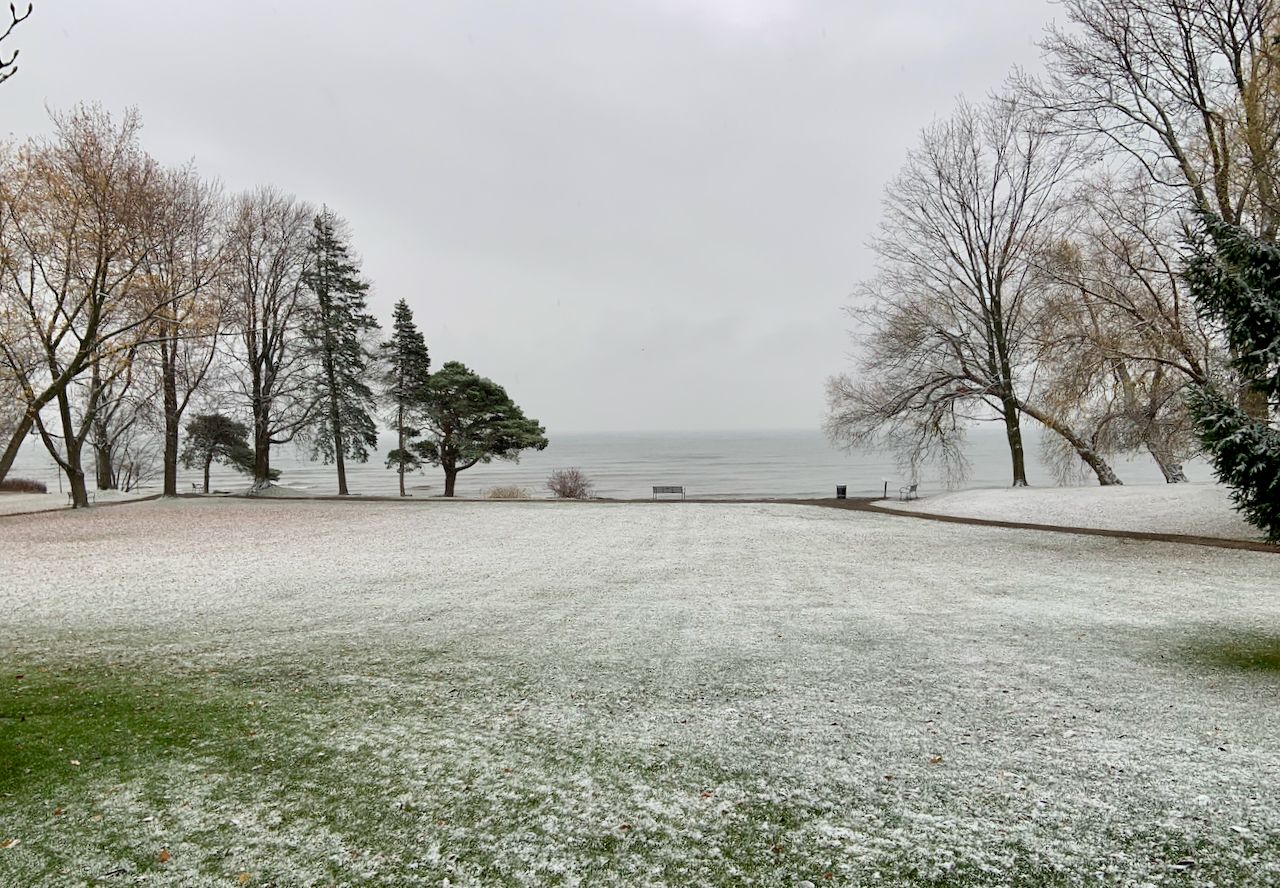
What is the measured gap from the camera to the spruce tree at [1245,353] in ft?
30.8

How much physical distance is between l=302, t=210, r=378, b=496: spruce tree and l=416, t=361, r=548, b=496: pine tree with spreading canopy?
2932 millimetres

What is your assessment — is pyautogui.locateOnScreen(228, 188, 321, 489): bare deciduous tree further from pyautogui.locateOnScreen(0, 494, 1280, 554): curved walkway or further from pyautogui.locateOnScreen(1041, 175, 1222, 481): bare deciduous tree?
pyautogui.locateOnScreen(1041, 175, 1222, 481): bare deciduous tree

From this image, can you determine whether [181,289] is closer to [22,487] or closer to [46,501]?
[46,501]

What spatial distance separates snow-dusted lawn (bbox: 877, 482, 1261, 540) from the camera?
611 inches

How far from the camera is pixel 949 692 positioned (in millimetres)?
5465

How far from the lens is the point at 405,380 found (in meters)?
33.8

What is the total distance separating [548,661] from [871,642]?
339 centimetres

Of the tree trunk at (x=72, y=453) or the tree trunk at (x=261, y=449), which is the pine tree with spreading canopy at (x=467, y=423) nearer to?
the tree trunk at (x=261, y=449)

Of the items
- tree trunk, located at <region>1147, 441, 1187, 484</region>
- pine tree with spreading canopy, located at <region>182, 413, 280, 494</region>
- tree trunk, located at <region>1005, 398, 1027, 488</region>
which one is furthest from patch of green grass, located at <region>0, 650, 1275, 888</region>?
pine tree with spreading canopy, located at <region>182, 413, 280, 494</region>

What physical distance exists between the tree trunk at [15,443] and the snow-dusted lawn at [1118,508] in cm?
2615

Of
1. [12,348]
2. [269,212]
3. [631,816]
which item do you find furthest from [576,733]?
[269,212]

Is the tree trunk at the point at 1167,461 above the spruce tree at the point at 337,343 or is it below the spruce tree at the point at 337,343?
below

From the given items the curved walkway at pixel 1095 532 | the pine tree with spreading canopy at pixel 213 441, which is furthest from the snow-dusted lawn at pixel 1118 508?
the pine tree with spreading canopy at pixel 213 441

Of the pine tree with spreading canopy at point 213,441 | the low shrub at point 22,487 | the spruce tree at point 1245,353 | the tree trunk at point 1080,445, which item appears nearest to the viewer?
the spruce tree at point 1245,353
